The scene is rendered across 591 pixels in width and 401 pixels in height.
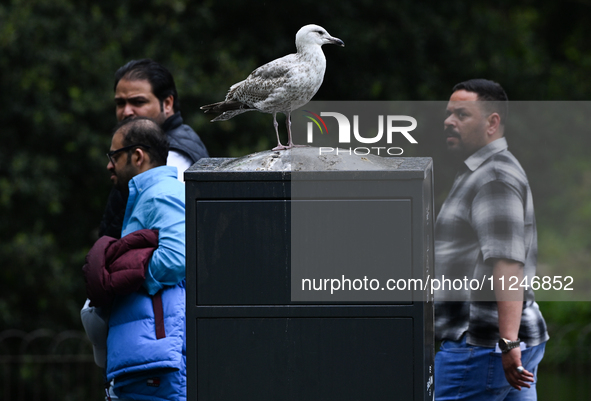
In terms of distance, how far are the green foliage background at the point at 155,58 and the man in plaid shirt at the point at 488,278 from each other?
14.3 ft

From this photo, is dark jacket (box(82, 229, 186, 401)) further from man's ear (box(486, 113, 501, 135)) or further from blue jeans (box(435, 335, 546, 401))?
man's ear (box(486, 113, 501, 135))

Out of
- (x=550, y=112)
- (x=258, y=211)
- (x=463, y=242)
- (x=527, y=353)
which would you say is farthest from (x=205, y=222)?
(x=550, y=112)

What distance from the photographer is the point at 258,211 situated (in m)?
2.09

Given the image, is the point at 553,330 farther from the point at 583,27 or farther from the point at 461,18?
the point at 583,27

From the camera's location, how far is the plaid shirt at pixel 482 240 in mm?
2943

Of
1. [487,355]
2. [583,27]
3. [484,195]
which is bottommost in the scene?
[487,355]

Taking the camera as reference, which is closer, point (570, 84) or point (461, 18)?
point (461, 18)

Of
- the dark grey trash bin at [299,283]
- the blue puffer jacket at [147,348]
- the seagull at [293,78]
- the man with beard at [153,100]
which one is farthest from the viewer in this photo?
the man with beard at [153,100]

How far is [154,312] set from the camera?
2596 millimetres

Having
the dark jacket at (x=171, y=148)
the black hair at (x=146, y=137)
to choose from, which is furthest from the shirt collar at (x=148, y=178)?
the dark jacket at (x=171, y=148)

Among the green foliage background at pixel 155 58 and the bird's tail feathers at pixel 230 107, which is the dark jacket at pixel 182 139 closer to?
Result: the bird's tail feathers at pixel 230 107

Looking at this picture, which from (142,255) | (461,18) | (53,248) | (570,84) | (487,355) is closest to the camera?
(142,255)

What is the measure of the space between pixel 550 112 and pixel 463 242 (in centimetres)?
737

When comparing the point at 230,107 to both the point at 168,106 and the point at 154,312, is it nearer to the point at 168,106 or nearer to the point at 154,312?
the point at 154,312
